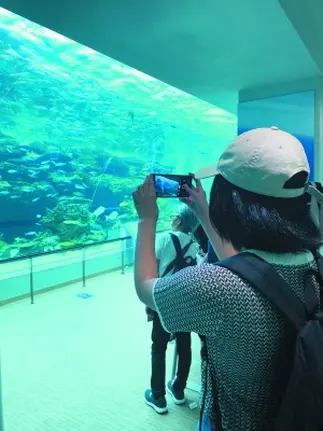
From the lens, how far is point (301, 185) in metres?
0.71

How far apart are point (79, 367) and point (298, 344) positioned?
2.46 metres

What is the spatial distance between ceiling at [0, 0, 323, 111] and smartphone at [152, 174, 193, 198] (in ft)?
5.16

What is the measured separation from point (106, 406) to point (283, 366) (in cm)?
188

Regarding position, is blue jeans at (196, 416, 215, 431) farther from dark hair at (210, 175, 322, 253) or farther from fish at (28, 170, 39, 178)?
fish at (28, 170, 39, 178)

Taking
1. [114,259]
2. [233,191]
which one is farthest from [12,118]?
[233,191]

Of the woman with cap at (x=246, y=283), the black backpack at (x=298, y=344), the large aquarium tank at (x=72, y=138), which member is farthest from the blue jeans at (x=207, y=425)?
the large aquarium tank at (x=72, y=138)

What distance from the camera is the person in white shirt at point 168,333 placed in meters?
2.10

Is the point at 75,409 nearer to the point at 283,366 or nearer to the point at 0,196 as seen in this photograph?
the point at 283,366

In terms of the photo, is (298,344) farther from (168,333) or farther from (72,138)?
(72,138)

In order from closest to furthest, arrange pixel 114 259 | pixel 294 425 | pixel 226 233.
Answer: pixel 294 425, pixel 226 233, pixel 114 259

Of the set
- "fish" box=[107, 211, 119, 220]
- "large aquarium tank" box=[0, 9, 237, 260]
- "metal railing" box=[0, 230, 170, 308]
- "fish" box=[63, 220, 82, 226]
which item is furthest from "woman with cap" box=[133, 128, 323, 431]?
"fish" box=[107, 211, 119, 220]

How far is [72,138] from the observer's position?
20.9 feet

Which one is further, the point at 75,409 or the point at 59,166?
the point at 59,166

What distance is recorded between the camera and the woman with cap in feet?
2.04
